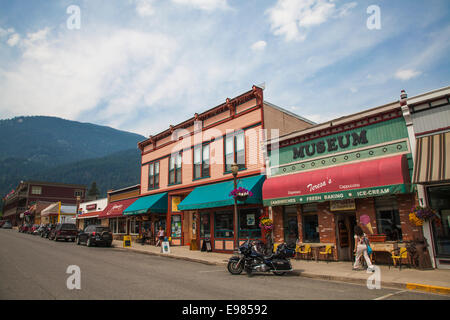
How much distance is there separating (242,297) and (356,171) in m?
8.59

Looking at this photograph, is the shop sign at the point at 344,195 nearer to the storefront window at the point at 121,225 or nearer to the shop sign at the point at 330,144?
the shop sign at the point at 330,144

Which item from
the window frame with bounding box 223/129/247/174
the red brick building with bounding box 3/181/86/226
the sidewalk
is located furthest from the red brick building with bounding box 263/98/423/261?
the red brick building with bounding box 3/181/86/226

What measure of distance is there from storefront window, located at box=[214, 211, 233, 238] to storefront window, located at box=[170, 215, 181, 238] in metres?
6.38

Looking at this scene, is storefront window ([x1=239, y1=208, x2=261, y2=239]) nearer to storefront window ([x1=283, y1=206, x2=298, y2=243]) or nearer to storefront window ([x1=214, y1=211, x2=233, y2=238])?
storefront window ([x1=214, y1=211, x2=233, y2=238])

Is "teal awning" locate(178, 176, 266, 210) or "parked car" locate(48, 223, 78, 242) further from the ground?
"teal awning" locate(178, 176, 266, 210)

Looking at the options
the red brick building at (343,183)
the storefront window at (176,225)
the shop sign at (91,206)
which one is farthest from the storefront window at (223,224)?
the shop sign at (91,206)

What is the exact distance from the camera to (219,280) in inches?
419

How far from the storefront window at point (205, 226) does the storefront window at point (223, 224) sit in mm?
954

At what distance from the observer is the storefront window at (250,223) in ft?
61.6

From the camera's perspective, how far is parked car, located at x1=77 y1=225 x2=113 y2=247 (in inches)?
1024

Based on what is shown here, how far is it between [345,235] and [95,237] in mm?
20146
